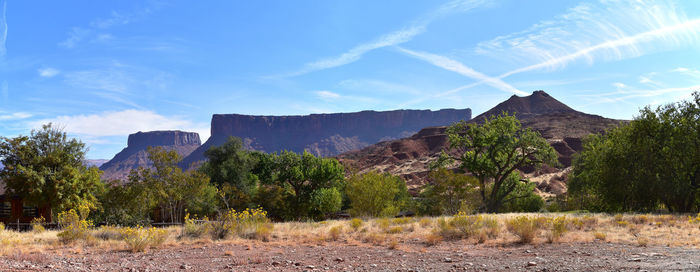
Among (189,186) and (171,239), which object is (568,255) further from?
(189,186)

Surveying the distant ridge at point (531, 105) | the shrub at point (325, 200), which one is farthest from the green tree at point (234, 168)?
the distant ridge at point (531, 105)

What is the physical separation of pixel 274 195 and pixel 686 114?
36310mm

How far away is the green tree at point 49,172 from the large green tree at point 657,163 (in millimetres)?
38729

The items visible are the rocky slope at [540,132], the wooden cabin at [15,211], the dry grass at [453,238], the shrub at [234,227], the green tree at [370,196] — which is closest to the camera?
the dry grass at [453,238]

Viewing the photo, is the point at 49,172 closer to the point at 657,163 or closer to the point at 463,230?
the point at 463,230

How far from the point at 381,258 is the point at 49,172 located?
98.8 ft

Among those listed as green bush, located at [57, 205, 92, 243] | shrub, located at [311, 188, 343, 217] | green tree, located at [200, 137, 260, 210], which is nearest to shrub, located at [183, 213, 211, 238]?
green bush, located at [57, 205, 92, 243]

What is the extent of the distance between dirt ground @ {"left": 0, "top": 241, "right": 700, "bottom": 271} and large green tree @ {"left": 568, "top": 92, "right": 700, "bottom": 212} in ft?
68.2

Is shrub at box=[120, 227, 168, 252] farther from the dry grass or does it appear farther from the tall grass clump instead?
the tall grass clump

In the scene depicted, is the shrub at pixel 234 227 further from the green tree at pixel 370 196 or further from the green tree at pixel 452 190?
the green tree at pixel 452 190

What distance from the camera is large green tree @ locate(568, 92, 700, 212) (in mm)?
27156

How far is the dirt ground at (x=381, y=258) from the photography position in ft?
28.5

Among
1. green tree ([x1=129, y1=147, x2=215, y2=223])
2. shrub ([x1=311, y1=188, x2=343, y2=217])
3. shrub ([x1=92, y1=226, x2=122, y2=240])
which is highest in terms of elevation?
green tree ([x1=129, y1=147, x2=215, y2=223])

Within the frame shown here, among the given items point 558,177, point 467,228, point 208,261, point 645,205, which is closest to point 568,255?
point 467,228
